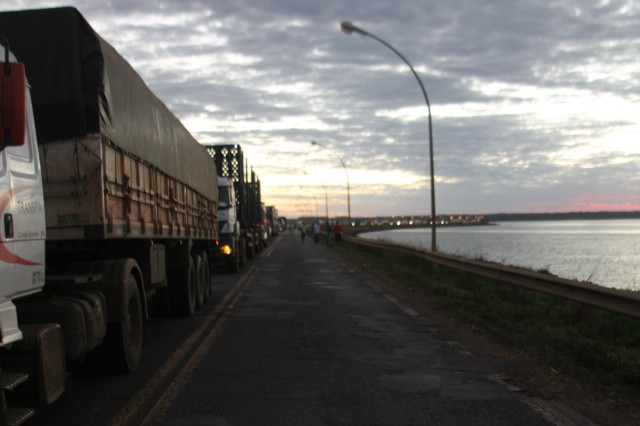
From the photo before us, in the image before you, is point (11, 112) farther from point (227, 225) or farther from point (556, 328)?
point (227, 225)

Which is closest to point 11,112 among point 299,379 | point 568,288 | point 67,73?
point 67,73

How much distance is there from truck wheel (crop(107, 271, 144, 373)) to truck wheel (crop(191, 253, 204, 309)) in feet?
16.6

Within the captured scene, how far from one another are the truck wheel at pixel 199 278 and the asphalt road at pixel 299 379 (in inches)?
41.0

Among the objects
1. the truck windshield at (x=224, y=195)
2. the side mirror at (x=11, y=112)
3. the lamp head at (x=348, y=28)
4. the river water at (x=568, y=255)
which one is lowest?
the river water at (x=568, y=255)

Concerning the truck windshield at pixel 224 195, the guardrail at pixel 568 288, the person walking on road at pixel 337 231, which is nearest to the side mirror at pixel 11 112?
the guardrail at pixel 568 288

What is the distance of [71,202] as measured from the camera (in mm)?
6129

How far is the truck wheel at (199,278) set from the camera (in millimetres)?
12609

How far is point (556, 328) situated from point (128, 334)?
5.93 metres

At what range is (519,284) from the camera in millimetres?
11422

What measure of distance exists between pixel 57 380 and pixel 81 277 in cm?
139

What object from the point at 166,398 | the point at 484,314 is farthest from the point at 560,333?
the point at 166,398

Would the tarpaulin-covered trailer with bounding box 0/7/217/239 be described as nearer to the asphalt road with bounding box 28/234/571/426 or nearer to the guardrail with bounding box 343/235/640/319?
the asphalt road with bounding box 28/234/571/426

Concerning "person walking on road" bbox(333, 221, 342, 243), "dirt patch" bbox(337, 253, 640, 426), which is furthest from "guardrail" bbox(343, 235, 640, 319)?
"person walking on road" bbox(333, 221, 342, 243)

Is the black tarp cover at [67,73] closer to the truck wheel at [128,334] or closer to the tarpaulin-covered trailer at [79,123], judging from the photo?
the tarpaulin-covered trailer at [79,123]
